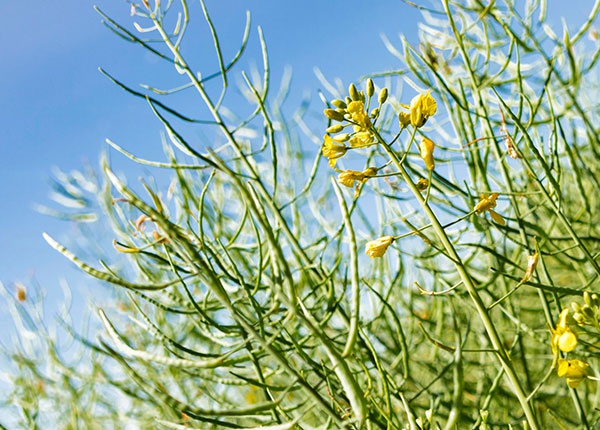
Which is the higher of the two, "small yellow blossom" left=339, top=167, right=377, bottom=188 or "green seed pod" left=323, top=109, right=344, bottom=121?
"green seed pod" left=323, top=109, right=344, bottom=121

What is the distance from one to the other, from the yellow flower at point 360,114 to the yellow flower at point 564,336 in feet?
0.99

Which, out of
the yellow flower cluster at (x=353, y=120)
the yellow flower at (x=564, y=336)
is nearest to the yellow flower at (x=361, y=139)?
the yellow flower cluster at (x=353, y=120)

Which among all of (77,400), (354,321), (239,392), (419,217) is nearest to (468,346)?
(419,217)

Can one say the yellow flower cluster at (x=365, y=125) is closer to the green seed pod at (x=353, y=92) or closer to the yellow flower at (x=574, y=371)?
the green seed pod at (x=353, y=92)

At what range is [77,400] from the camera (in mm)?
1865

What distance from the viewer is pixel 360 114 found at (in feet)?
2.38

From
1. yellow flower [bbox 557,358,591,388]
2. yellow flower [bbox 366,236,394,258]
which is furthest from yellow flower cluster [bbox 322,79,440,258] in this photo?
yellow flower [bbox 557,358,591,388]

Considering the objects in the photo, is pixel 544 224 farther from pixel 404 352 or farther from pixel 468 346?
pixel 404 352

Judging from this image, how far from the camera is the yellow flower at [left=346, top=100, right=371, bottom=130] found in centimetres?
72

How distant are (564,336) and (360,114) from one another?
33 centimetres

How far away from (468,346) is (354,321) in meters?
1.45

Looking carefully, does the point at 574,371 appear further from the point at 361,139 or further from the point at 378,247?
the point at 361,139

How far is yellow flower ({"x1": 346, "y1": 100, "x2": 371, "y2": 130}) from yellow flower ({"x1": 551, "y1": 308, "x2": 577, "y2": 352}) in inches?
11.9

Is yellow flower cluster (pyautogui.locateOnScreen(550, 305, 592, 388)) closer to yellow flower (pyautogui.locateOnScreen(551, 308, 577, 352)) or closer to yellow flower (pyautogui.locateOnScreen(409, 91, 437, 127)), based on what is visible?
yellow flower (pyautogui.locateOnScreen(551, 308, 577, 352))
